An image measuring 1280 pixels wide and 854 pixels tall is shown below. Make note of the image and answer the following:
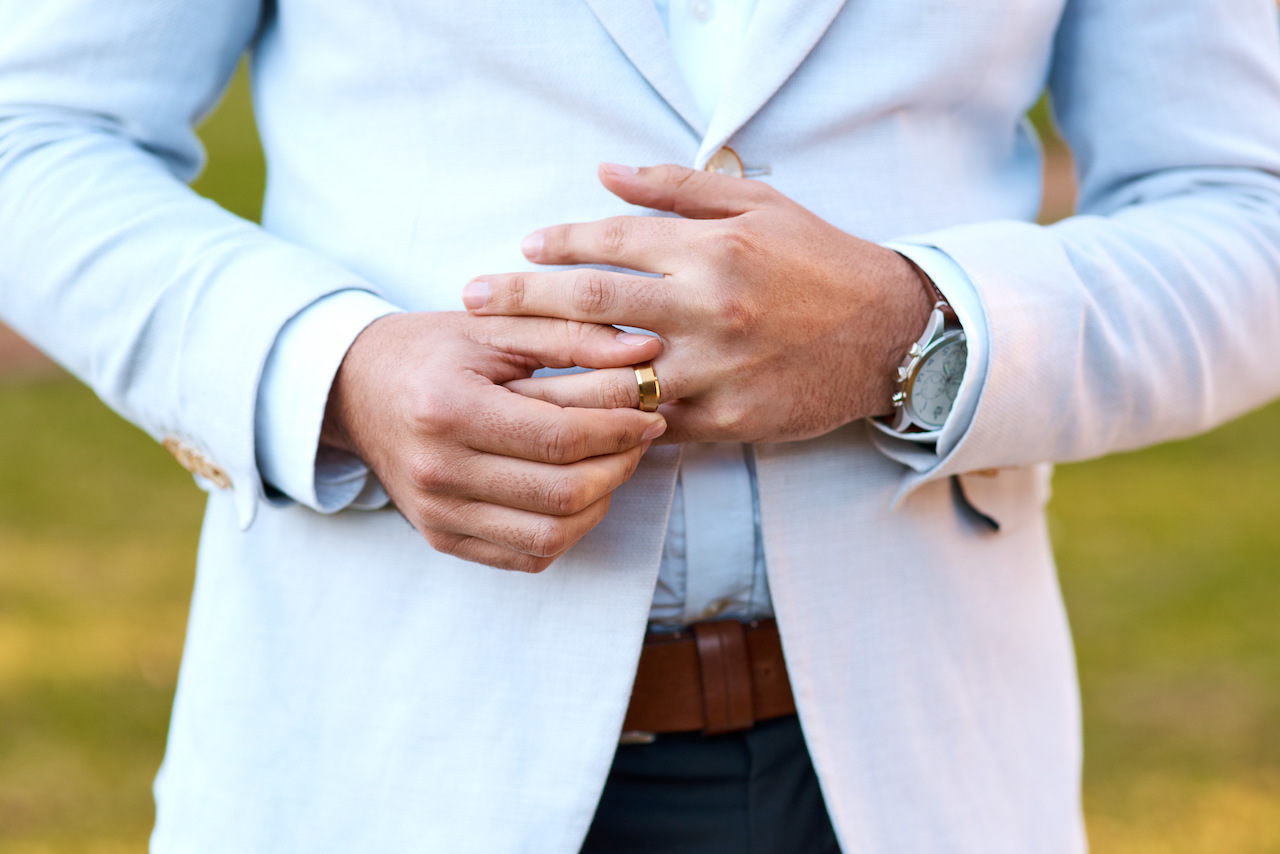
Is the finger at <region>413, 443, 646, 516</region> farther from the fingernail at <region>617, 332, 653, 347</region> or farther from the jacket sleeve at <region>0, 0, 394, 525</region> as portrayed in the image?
the jacket sleeve at <region>0, 0, 394, 525</region>

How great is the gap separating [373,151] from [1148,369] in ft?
3.34

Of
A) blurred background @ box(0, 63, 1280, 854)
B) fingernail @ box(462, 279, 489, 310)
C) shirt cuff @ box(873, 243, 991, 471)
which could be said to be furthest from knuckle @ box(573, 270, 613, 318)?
blurred background @ box(0, 63, 1280, 854)

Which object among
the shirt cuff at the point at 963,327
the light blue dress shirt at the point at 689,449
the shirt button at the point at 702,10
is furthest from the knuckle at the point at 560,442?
the shirt button at the point at 702,10

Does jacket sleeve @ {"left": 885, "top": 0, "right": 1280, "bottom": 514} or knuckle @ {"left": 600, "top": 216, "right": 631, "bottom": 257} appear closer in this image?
knuckle @ {"left": 600, "top": 216, "right": 631, "bottom": 257}

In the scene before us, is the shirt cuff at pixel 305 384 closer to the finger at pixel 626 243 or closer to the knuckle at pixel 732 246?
the finger at pixel 626 243

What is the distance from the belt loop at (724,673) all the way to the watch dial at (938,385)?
36 cm

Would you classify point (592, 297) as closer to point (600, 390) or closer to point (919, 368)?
point (600, 390)

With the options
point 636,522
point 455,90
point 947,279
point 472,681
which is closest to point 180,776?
point 472,681

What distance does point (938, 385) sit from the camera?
51.8 inches

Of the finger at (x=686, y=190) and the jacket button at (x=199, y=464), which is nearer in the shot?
the finger at (x=686, y=190)

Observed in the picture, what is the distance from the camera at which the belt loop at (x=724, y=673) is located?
1.39 meters

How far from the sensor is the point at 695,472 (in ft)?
4.43

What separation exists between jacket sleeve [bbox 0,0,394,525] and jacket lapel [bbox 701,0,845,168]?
0.48 metres

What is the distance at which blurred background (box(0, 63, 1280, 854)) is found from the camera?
152 inches
